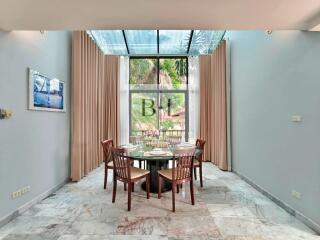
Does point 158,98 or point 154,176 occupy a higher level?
point 158,98

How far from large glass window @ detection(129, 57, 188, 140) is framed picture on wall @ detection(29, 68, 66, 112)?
3.01m

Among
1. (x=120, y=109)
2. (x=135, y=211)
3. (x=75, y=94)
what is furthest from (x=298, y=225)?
(x=120, y=109)

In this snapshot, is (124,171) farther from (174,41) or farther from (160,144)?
(174,41)

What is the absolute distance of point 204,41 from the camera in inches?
272

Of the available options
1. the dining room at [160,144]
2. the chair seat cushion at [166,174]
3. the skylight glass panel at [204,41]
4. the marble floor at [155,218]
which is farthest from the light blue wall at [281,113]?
the chair seat cushion at [166,174]

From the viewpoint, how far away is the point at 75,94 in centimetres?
480

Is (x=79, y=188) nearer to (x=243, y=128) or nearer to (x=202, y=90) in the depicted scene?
(x=243, y=128)

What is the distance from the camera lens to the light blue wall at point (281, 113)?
2.78m

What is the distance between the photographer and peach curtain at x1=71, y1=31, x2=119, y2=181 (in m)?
4.80

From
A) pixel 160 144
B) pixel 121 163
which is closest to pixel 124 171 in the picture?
pixel 121 163

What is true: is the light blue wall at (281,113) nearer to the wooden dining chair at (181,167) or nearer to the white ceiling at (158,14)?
the white ceiling at (158,14)

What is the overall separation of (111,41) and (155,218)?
5347 mm

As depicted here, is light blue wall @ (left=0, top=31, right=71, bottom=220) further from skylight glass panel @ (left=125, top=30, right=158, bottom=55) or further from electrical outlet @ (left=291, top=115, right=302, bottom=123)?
electrical outlet @ (left=291, top=115, right=302, bottom=123)

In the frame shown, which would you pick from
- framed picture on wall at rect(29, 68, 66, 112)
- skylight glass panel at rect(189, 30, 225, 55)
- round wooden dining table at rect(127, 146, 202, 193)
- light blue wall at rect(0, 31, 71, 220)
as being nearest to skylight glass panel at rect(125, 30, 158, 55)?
skylight glass panel at rect(189, 30, 225, 55)
